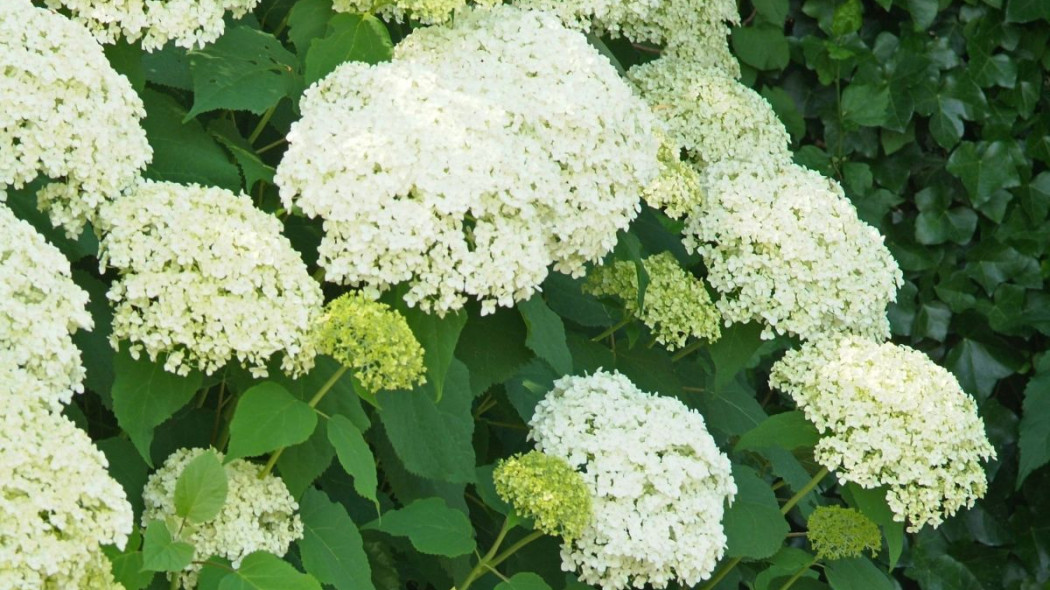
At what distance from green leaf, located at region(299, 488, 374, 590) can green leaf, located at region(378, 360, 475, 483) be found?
7.7 inches

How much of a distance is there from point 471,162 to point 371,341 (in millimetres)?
397

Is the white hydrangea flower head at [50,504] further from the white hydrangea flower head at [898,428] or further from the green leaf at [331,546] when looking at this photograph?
the white hydrangea flower head at [898,428]

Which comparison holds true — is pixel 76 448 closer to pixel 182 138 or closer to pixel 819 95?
pixel 182 138

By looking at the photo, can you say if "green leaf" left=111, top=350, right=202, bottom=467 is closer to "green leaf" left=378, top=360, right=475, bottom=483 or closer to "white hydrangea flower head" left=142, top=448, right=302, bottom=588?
"white hydrangea flower head" left=142, top=448, right=302, bottom=588

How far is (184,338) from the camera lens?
2.50 metres

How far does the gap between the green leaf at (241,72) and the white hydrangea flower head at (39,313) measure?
0.55 meters

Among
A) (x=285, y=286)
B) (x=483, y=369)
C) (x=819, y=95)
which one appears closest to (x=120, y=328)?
(x=285, y=286)

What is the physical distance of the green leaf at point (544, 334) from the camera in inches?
119

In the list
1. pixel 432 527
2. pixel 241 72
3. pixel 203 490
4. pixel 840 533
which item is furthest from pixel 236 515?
pixel 840 533

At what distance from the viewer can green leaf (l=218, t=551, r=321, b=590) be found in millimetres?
2449

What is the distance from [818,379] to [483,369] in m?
0.83

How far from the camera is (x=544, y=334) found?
3078 millimetres

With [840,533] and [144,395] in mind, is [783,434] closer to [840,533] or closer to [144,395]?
[840,533]

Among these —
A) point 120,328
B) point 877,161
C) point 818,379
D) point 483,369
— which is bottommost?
point 877,161
